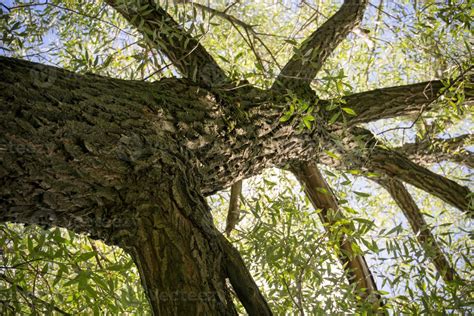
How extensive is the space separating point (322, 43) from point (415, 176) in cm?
97

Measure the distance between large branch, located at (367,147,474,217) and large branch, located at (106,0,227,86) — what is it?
1178 mm

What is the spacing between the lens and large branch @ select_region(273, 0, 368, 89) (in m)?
2.75

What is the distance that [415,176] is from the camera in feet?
10.3

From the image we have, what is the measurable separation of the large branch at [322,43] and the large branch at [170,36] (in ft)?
1.37

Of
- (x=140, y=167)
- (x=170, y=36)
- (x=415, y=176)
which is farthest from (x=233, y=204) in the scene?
(x=140, y=167)

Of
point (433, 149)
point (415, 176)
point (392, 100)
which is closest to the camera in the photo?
point (392, 100)

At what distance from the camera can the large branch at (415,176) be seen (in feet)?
10.2

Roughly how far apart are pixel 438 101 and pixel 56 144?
2006 mm

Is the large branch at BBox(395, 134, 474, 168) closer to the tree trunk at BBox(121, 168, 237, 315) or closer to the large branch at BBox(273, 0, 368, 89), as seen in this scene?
the large branch at BBox(273, 0, 368, 89)

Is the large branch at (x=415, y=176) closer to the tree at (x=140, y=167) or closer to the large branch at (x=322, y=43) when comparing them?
the large branch at (x=322, y=43)

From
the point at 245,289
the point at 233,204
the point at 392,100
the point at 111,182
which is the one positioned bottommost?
the point at 245,289

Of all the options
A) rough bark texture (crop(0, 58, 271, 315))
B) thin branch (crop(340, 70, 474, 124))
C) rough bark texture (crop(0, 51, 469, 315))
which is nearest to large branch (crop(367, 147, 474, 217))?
thin branch (crop(340, 70, 474, 124))

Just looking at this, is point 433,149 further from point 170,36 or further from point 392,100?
point 170,36

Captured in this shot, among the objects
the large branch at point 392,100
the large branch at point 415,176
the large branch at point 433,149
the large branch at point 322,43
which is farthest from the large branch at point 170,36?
the large branch at point 433,149
